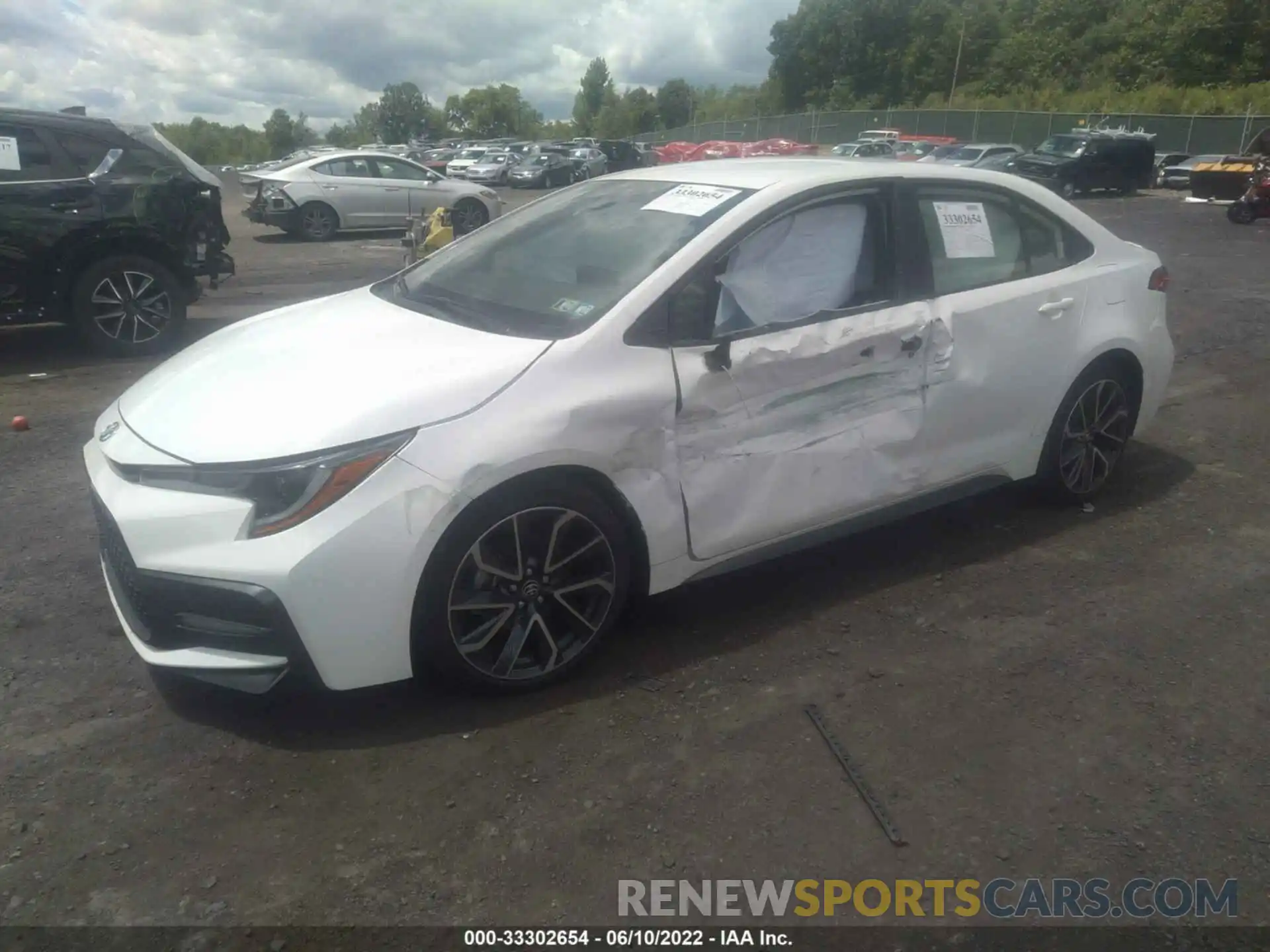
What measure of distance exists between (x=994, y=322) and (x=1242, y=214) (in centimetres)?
1791

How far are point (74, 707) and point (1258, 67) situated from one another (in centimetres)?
5798

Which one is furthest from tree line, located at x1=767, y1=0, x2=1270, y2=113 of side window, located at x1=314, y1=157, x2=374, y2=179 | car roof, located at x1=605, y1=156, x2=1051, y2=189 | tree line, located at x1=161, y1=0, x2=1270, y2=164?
car roof, located at x1=605, y1=156, x2=1051, y2=189

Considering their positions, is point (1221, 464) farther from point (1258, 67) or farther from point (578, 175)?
point (1258, 67)

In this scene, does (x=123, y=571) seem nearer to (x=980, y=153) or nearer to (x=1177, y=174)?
(x=980, y=153)

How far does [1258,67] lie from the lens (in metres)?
47.3

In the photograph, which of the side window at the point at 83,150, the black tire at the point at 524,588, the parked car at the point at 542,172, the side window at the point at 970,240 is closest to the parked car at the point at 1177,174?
the parked car at the point at 542,172

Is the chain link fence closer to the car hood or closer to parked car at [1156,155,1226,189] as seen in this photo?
parked car at [1156,155,1226,189]

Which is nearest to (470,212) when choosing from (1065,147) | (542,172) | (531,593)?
(531,593)

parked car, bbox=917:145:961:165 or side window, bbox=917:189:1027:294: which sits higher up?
side window, bbox=917:189:1027:294

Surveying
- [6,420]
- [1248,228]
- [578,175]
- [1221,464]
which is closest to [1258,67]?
[578,175]

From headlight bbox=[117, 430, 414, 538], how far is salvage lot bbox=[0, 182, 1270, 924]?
72 centimetres

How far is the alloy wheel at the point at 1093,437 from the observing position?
4.52 meters

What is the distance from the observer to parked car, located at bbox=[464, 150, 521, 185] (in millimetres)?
36000

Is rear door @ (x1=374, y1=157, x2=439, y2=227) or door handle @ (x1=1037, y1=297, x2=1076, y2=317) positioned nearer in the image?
door handle @ (x1=1037, y1=297, x2=1076, y2=317)
